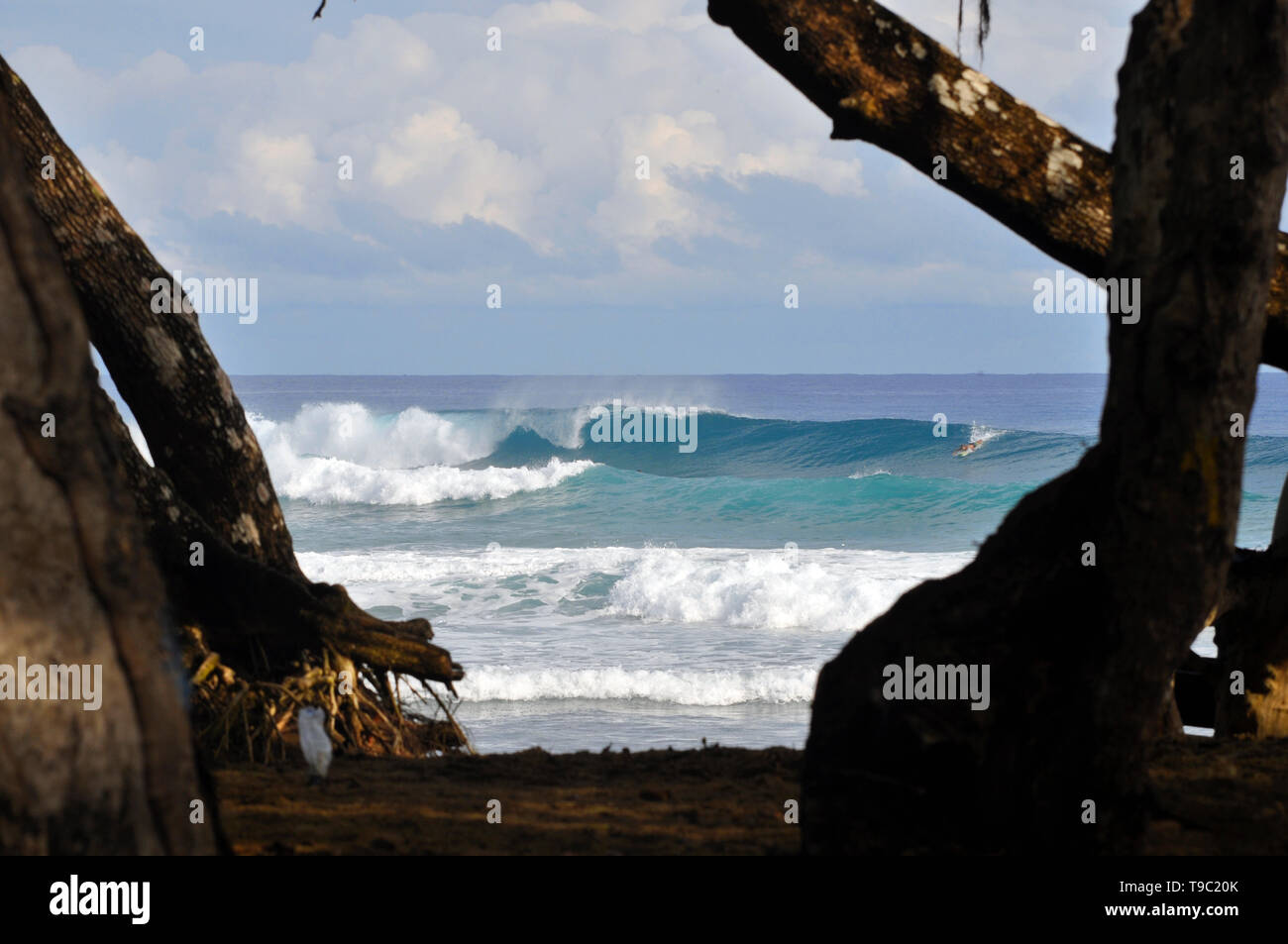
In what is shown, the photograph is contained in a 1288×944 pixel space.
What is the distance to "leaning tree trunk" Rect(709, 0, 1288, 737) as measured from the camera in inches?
166

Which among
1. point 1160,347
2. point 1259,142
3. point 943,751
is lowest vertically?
point 943,751

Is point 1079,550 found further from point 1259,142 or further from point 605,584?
point 605,584

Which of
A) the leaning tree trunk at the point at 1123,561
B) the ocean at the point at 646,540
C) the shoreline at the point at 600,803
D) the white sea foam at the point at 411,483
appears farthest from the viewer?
the white sea foam at the point at 411,483

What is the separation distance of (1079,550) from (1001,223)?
1837 mm

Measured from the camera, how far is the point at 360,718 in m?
5.98

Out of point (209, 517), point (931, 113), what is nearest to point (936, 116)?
point (931, 113)

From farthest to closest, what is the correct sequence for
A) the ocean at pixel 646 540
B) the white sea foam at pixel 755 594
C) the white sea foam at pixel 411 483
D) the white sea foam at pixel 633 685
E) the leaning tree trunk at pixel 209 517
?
1. the white sea foam at pixel 411 483
2. the white sea foam at pixel 755 594
3. the ocean at pixel 646 540
4. the white sea foam at pixel 633 685
5. the leaning tree trunk at pixel 209 517

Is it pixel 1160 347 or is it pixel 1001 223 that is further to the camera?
pixel 1001 223

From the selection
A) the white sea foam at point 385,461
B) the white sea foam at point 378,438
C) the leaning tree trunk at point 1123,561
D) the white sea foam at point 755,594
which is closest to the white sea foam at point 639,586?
the white sea foam at point 755,594

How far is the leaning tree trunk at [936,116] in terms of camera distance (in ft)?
13.8

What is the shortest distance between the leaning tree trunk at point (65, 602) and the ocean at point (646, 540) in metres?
A: 5.49

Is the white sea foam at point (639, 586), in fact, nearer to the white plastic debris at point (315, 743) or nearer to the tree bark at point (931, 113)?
the tree bark at point (931, 113)
